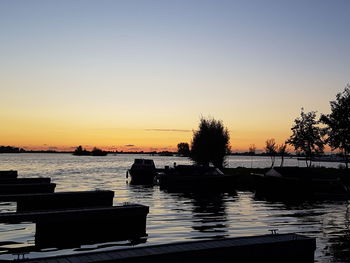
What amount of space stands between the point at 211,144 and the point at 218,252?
198ft

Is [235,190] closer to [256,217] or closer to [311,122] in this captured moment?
[256,217]

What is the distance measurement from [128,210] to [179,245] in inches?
322

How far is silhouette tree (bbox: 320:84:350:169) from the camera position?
174 feet

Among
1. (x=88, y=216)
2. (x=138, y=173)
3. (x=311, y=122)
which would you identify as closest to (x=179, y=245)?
(x=88, y=216)

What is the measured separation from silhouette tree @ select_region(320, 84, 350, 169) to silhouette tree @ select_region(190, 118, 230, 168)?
784 inches

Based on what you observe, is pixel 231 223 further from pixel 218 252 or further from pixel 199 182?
pixel 199 182

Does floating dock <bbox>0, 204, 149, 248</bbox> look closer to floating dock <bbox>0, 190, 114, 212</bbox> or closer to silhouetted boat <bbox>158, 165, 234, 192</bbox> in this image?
floating dock <bbox>0, 190, 114, 212</bbox>

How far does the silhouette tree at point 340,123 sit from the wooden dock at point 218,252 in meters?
44.7

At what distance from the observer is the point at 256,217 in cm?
2433

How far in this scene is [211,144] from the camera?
234 ft

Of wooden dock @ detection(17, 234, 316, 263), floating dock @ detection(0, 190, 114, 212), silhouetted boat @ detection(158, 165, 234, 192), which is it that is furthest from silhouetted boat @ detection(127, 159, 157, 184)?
wooden dock @ detection(17, 234, 316, 263)

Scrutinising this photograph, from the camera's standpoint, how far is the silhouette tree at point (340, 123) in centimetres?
5306

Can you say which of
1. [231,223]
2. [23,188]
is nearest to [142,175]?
[23,188]

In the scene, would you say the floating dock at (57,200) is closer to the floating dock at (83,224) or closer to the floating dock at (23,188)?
the floating dock at (83,224)
